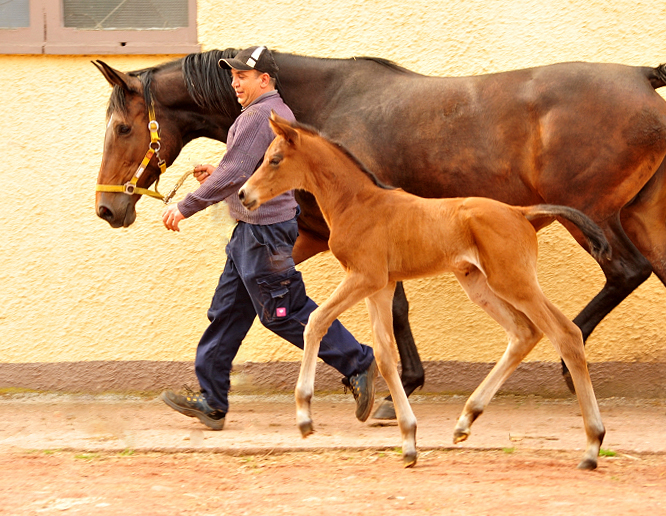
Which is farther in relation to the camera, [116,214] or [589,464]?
[116,214]

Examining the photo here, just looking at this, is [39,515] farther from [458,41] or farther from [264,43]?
[458,41]

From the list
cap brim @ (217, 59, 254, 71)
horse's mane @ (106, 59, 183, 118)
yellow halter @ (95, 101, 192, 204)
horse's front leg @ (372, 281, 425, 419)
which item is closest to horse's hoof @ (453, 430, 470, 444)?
horse's front leg @ (372, 281, 425, 419)

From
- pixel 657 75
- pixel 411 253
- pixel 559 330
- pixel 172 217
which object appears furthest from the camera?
pixel 657 75

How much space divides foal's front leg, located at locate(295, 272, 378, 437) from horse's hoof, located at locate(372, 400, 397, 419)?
1237 millimetres

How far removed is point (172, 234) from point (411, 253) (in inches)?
97.6

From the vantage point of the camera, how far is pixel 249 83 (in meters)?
4.42

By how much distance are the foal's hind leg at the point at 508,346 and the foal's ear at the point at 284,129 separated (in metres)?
1.01

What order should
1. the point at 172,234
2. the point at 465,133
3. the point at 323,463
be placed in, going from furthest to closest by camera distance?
the point at 172,234 < the point at 465,133 < the point at 323,463

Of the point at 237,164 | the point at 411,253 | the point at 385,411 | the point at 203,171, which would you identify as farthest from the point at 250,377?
the point at 411,253

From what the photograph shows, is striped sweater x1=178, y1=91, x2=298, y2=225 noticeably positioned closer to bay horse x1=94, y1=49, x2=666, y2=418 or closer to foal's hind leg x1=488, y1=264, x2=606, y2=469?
bay horse x1=94, y1=49, x2=666, y2=418

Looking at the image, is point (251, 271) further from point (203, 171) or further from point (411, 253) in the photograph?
point (411, 253)

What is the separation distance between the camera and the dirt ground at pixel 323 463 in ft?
10.6

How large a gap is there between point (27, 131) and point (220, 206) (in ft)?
4.77

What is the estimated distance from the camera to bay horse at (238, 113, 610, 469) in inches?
140
